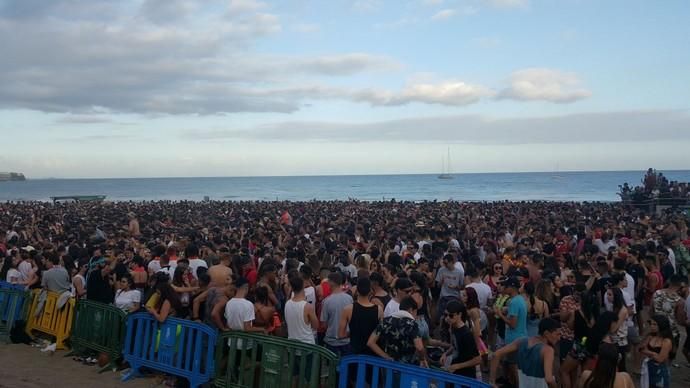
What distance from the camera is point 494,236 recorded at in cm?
1377

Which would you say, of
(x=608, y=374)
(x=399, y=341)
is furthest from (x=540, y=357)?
(x=399, y=341)

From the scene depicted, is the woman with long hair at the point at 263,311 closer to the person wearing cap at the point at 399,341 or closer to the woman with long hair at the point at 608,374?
the person wearing cap at the point at 399,341

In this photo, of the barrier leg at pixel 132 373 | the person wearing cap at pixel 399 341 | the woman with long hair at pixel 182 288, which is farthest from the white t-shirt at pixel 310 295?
the barrier leg at pixel 132 373

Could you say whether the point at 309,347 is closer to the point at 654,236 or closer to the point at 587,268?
the point at 587,268

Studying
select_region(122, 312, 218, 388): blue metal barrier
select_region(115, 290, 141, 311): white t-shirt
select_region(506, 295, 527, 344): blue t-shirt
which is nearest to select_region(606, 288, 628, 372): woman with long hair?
select_region(506, 295, 527, 344): blue t-shirt

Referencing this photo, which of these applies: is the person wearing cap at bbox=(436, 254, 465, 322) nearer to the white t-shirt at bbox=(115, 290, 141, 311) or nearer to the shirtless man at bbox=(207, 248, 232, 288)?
the shirtless man at bbox=(207, 248, 232, 288)

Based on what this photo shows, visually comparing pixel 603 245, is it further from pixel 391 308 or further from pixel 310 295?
pixel 310 295

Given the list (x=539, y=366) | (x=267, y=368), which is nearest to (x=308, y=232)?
(x=267, y=368)

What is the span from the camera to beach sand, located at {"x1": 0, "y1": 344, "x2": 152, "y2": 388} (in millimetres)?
6789

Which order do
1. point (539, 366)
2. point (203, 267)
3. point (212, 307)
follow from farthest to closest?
point (203, 267) → point (212, 307) → point (539, 366)

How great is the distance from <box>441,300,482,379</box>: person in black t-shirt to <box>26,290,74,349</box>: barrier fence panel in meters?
5.56

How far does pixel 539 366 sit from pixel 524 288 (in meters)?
2.07

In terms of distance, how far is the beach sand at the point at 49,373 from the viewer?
679 cm

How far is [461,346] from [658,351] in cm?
203
